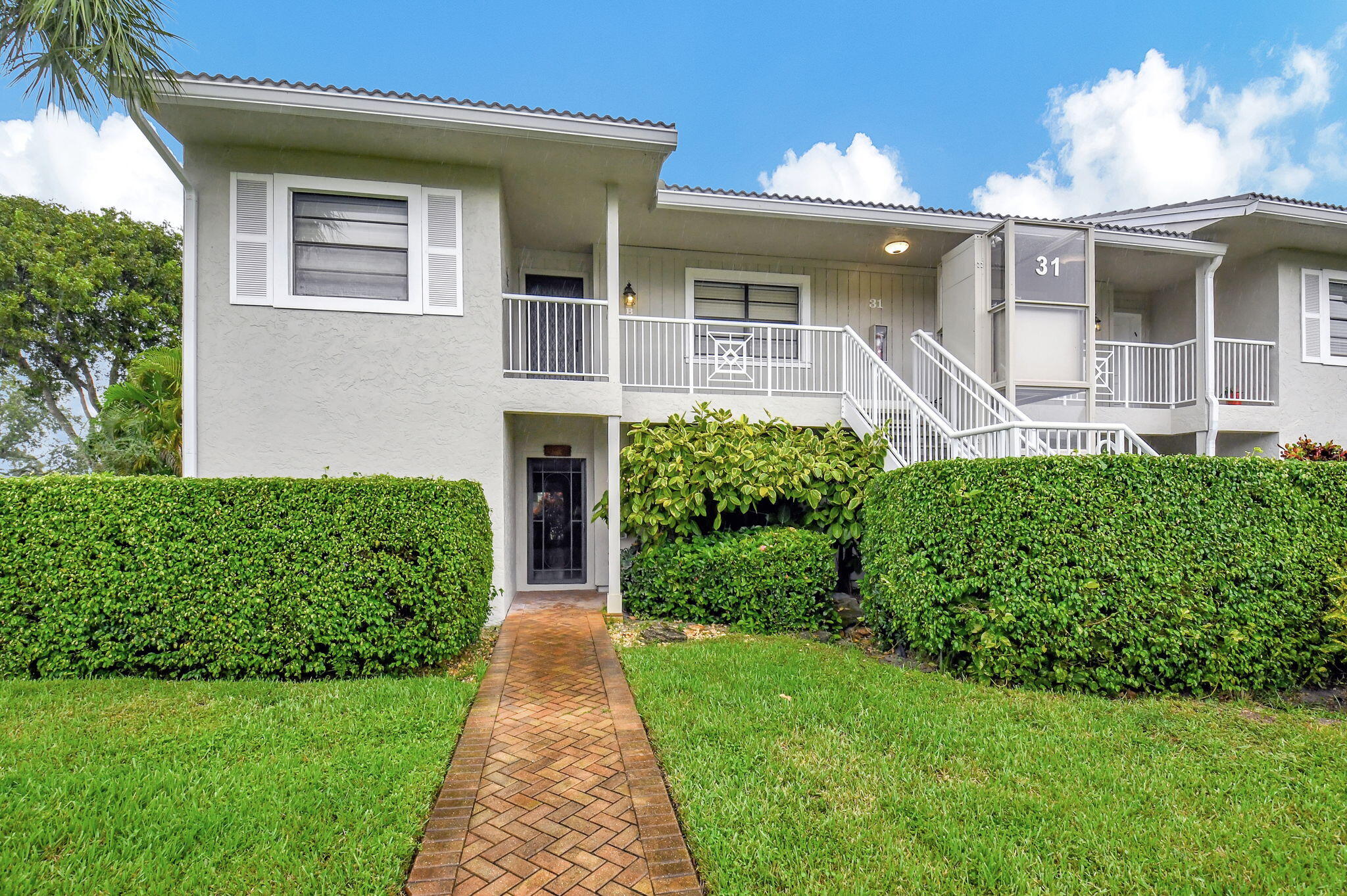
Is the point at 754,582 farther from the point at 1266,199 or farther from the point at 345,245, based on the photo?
the point at 1266,199

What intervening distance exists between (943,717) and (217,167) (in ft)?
28.3

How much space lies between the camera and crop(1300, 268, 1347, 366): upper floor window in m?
9.98

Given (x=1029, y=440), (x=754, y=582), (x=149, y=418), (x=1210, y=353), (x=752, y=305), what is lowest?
(x=754, y=582)

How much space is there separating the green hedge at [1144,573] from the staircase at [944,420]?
1.54ft

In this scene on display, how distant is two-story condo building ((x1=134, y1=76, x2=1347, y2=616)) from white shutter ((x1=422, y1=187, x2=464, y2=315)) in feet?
0.08

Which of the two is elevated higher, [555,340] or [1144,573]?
[555,340]

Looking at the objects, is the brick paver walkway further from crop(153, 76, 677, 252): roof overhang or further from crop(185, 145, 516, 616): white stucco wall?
crop(153, 76, 677, 252): roof overhang

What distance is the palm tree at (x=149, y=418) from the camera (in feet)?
28.1

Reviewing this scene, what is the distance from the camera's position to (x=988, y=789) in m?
3.29

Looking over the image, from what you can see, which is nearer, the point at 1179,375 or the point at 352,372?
the point at 352,372

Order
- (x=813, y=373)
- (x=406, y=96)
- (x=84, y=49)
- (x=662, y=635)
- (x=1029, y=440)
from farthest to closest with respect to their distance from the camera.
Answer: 1. (x=813, y=373)
2. (x=662, y=635)
3. (x=406, y=96)
4. (x=1029, y=440)
5. (x=84, y=49)

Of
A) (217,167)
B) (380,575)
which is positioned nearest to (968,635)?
(380,575)

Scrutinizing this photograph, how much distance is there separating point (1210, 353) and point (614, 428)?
885 centimetres

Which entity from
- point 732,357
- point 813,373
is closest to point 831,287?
point 813,373
